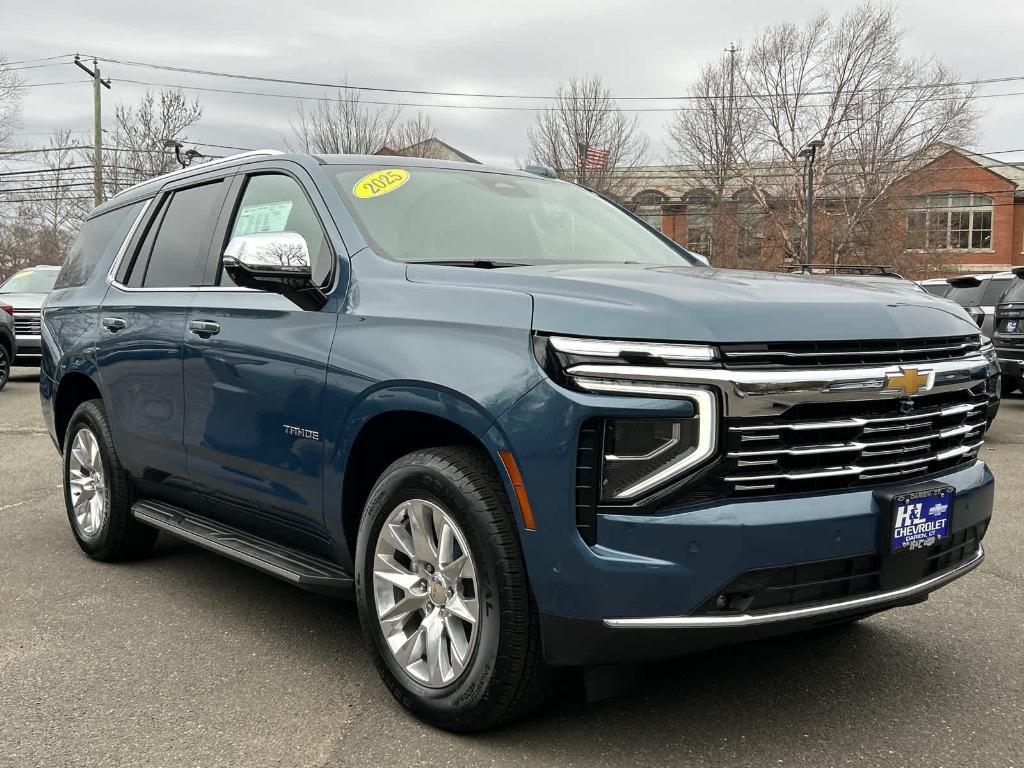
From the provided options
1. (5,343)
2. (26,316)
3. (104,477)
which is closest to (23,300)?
(26,316)

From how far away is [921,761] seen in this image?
2.83m

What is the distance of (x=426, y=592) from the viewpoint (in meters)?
3.10

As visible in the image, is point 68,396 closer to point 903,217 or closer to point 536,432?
point 536,432

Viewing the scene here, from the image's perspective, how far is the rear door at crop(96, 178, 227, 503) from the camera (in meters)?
4.35

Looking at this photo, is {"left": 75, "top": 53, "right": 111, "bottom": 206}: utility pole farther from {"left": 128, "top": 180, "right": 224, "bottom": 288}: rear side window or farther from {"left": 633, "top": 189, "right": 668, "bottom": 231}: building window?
{"left": 128, "top": 180, "right": 224, "bottom": 288}: rear side window

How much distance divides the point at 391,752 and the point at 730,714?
1.08 metres

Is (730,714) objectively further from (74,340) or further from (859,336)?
(74,340)

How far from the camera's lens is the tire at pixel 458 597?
9.10 feet

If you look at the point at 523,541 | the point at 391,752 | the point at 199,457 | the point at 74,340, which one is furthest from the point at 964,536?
the point at 74,340

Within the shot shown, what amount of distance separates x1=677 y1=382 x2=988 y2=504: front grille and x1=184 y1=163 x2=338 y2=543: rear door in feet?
4.86

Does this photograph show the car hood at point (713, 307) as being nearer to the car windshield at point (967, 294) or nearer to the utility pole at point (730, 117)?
the car windshield at point (967, 294)

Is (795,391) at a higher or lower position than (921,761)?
higher

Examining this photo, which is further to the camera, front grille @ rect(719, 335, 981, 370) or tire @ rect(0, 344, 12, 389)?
tire @ rect(0, 344, 12, 389)

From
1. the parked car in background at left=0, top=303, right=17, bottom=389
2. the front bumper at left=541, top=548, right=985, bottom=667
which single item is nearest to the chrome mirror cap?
A: the front bumper at left=541, top=548, right=985, bottom=667
